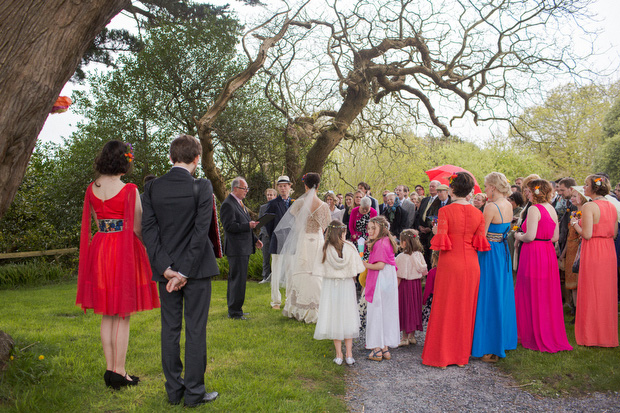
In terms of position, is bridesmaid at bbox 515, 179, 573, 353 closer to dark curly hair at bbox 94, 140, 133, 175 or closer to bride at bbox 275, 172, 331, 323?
bride at bbox 275, 172, 331, 323

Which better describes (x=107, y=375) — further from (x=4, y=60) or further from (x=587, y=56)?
(x=587, y=56)

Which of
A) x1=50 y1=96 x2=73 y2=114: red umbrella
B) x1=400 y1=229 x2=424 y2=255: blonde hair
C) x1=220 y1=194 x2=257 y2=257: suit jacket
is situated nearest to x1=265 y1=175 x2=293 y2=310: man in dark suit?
x1=220 y1=194 x2=257 y2=257: suit jacket

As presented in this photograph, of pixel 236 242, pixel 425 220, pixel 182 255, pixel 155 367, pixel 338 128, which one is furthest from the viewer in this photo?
pixel 338 128

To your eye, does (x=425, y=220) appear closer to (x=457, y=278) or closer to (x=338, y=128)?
(x=457, y=278)

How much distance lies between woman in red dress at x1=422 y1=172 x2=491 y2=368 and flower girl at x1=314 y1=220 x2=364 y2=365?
0.94 m

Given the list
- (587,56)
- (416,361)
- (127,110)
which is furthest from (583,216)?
(127,110)

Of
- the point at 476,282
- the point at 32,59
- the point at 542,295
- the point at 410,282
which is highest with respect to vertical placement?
the point at 32,59

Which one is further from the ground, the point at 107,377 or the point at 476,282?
the point at 476,282

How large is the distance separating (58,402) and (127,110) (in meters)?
11.8

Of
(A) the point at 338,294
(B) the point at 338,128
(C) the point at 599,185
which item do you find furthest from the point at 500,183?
(B) the point at 338,128

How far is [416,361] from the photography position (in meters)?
5.59

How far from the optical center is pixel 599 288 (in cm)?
596

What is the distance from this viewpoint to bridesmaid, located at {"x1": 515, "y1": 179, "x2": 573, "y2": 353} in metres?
5.79

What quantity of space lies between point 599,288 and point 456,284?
2176 millimetres
